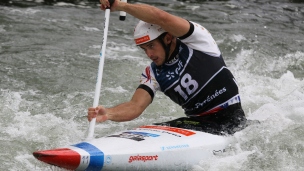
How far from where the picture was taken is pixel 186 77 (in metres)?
5.44

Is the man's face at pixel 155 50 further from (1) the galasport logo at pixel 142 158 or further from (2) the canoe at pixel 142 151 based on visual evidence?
(1) the galasport logo at pixel 142 158

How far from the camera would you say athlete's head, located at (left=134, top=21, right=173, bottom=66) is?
5.21 metres

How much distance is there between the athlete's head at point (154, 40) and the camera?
521 centimetres

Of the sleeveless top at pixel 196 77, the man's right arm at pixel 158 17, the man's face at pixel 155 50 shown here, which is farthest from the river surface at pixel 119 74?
the man's right arm at pixel 158 17

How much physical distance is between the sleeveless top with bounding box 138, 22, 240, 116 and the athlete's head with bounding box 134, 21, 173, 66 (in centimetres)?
11

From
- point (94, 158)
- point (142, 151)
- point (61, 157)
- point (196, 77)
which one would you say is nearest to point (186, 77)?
point (196, 77)

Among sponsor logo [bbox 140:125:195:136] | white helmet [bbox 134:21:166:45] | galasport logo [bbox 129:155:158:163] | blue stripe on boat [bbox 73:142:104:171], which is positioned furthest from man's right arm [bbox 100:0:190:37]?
blue stripe on boat [bbox 73:142:104:171]

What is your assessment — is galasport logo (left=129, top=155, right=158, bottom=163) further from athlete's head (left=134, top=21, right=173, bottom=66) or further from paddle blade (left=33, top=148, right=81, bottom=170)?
athlete's head (left=134, top=21, right=173, bottom=66)

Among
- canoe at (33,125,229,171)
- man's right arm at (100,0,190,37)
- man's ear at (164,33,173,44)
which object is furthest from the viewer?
man's ear at (164,33,173,44)

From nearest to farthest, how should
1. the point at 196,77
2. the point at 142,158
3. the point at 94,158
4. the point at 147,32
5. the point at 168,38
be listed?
1. the point at 94,158
2. the point at 142,158
3. the point at 147,32
4. the point at 168,38
5. the point at 196,77

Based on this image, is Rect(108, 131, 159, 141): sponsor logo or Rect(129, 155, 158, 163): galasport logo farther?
Rect(108, 131, 159, 141): sponsor logo

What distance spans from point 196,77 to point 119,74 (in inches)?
137

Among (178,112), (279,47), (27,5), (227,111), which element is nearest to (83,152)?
(227,111)

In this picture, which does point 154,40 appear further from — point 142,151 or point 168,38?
point 142,151
